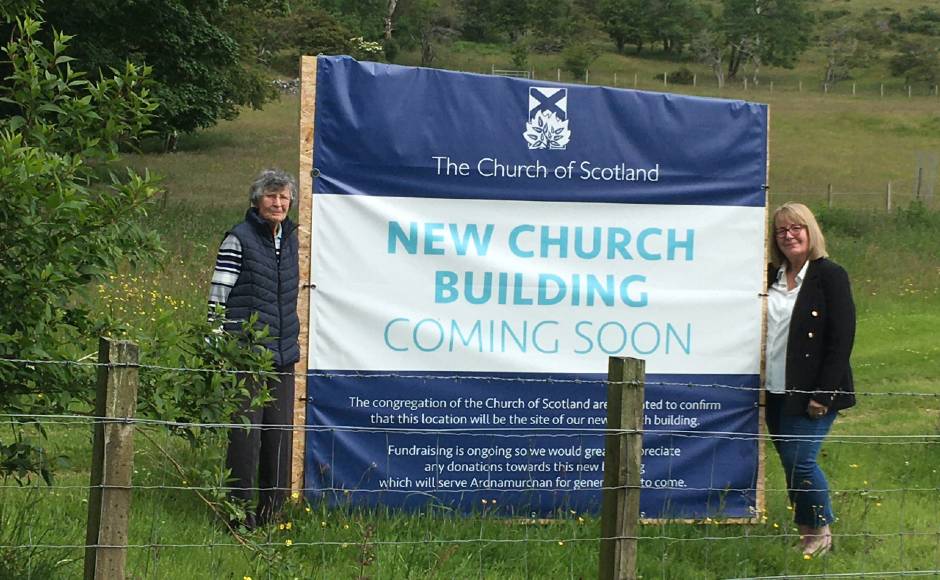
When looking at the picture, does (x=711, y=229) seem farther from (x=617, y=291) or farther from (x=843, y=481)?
(x=843, y=481)

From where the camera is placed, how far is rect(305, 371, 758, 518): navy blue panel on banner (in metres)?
7.20

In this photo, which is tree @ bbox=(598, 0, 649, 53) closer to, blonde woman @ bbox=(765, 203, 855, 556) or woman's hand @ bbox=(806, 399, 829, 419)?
blonde woman @ bbox=(765, 203, 855, 556)

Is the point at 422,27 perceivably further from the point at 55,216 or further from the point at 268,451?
the point at 55,216

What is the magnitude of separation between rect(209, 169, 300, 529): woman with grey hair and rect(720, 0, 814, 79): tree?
3741 inches

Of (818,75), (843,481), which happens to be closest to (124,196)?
(843,481)

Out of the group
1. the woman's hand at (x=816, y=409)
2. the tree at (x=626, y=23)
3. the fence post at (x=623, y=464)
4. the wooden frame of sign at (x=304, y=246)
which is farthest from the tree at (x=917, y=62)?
the fence post at (x=623, y=464)

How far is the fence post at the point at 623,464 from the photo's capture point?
5094 mm

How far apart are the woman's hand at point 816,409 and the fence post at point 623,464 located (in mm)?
2247

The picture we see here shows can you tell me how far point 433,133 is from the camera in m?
7.26

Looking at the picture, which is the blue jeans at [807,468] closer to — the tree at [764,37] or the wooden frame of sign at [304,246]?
the wooden frame of sign at [304,246]

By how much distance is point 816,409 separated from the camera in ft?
23.2

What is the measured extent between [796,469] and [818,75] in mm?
95003

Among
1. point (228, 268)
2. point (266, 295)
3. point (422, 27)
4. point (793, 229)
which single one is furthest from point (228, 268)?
point (422, 27)

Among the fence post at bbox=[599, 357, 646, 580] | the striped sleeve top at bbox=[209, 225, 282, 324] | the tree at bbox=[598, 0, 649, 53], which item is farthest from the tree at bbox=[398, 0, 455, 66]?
the fence post at bbox=[599, 357, 646, 580]
